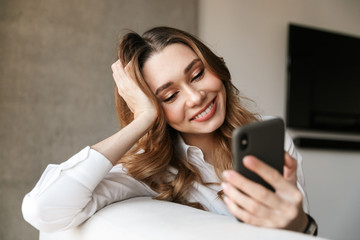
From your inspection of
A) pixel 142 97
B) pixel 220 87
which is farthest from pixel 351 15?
pixel 142 97

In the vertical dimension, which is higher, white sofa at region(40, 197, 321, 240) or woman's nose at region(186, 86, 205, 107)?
woman's nose at region(186, 86, 205, 107)

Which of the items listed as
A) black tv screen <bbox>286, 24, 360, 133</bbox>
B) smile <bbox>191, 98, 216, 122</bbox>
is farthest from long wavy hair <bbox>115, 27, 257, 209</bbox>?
black tv screen <bbox>286, 24, 360, 133</bbox>

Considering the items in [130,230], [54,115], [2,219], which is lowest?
[2,219]

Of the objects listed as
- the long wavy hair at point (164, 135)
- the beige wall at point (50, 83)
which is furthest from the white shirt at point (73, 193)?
the beige wall at point (50, 83)

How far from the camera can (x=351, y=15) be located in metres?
3.23

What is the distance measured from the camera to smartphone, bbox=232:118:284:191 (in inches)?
22.5

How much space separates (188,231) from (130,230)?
0.46 feet

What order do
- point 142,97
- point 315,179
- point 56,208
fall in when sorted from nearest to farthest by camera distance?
point 56,208 < point 142,97 < point 315,179

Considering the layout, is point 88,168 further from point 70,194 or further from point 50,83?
point 50,83

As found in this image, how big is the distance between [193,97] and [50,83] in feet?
3.82

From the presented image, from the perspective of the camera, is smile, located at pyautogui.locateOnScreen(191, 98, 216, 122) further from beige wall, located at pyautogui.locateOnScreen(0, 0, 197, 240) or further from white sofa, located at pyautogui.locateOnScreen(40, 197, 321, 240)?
beige wall, located at pyautogui.locateOnScreen(0, 0, 197, 240)

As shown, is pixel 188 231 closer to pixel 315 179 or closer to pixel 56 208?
pixel 56 208

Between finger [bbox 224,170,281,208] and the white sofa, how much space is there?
0.05m

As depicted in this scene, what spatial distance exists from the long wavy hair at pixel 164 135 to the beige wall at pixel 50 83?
2.61 feet
